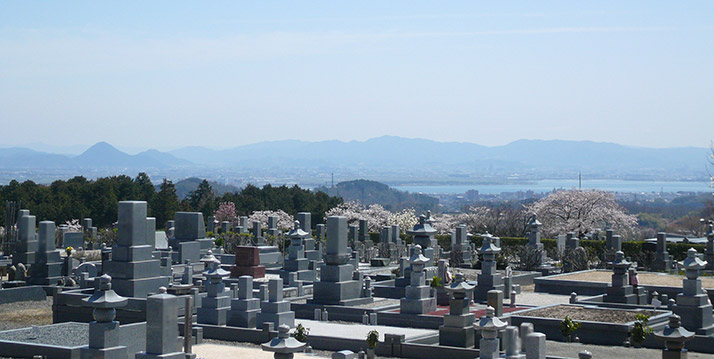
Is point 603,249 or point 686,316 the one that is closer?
point 686,316

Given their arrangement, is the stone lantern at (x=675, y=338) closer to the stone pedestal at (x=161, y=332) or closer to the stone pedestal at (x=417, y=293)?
the stone pedestal at (x=161, y=332)

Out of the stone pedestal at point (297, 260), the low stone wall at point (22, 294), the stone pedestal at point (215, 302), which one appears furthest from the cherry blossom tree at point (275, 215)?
the stone pedestal at point (215, 302)

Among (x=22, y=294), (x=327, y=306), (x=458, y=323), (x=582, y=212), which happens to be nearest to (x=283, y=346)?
(x=458, y=323)

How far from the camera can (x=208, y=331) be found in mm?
20609

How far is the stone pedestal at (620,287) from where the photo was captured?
80.7ft

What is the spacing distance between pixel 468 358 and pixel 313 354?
300 centimetres

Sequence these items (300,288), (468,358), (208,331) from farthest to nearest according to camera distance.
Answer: (300,288) < (208,331) < (468,358)

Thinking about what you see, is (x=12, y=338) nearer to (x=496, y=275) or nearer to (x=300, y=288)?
(x=300, y=288)

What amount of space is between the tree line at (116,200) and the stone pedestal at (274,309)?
36620 millimetres

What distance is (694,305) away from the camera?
2030cm

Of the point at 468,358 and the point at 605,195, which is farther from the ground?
the point at 605,195

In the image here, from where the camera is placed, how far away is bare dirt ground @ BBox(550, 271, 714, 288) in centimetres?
2802

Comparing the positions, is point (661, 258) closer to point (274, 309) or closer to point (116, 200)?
point (274, 309)

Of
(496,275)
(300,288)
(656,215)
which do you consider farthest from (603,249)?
(656,215)
